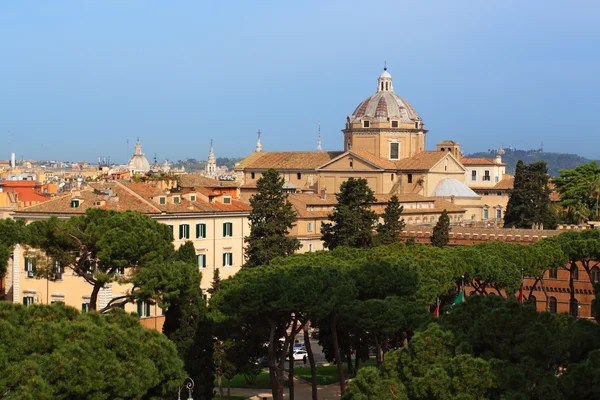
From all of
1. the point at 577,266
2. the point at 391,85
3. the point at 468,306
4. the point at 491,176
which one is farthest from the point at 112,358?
the point at 491,176

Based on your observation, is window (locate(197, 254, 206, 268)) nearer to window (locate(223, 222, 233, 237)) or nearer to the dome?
window (locate(223, 222, 233, 237))

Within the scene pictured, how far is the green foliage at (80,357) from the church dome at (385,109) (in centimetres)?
7957

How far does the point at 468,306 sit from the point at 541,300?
35993 millimetres

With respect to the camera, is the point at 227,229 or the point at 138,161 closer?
the point at 227,229

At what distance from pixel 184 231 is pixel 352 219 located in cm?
803

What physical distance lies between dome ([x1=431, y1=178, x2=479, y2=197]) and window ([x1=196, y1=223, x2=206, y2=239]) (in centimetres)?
4731

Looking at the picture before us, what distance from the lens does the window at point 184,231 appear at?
2259 inches

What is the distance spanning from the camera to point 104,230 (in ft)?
132

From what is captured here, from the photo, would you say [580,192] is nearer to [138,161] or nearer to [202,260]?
[202,260]

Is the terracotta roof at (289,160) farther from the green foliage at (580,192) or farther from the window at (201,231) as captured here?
the window at (201,231)

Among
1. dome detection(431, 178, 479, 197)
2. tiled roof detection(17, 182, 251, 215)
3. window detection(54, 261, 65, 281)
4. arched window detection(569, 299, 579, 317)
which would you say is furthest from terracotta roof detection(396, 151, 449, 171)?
window detection(54, 261, 65, 281)

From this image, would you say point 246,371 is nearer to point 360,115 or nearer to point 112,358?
point 112,358

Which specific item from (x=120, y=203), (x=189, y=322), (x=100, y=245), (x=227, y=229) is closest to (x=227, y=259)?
(x=227, y=229)

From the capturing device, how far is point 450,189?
104 m
